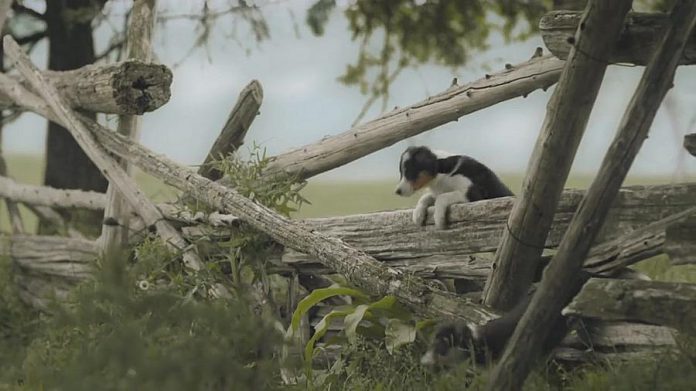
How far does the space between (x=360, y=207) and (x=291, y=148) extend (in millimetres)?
3226

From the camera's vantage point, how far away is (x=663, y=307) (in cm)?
332

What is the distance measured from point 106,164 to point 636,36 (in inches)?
154

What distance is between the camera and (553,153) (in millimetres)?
3746

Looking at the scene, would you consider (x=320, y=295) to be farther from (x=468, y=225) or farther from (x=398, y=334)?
(x=468, y=225)

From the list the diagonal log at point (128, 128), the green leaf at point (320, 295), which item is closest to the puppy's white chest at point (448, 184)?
the green leaf at point (320, 295)

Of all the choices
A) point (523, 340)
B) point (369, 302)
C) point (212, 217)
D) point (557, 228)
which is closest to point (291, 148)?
point (212, 217)

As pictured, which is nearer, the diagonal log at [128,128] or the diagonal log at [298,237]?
the diagonal log at [298,237]

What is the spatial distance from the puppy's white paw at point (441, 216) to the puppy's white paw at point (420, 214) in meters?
0.12

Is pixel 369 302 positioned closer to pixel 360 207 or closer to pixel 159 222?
pixel 159 222

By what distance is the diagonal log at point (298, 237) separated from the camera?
4328 mm

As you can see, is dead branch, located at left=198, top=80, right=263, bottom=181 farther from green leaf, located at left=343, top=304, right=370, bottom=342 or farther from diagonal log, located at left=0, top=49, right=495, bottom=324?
green leaf, located at left=343, top=304, right=370, bottom=342

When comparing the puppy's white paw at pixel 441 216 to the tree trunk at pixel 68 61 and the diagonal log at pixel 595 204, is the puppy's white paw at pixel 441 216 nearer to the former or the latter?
the diagonal log at pixel 595 204

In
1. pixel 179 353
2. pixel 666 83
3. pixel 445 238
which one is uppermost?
pixel 666 83

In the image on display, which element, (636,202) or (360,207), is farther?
(360,207)
